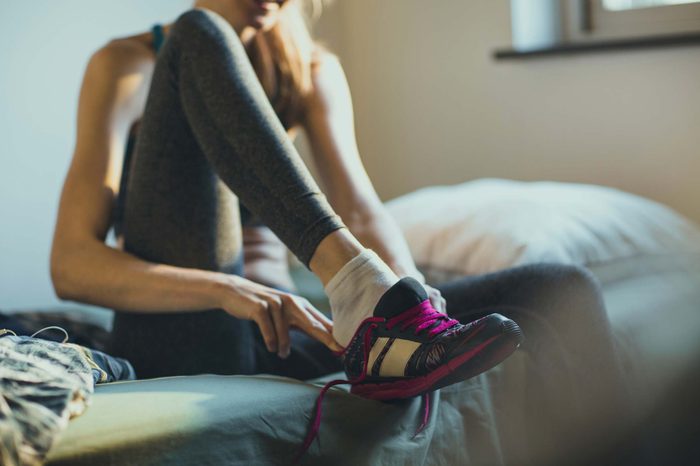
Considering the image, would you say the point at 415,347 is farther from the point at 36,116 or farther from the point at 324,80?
the point at 36,116

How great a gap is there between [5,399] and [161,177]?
17.0 inches

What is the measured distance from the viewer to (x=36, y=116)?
2.00m

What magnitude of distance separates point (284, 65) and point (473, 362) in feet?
2.09

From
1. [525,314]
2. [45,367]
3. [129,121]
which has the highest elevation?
[129,121]

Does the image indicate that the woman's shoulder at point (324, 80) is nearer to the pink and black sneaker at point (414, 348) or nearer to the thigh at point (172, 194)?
the thigh at point (172, 194)

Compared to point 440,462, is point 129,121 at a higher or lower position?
higher

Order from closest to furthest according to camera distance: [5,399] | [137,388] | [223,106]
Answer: [5,399] → [137,388] → [223,106]

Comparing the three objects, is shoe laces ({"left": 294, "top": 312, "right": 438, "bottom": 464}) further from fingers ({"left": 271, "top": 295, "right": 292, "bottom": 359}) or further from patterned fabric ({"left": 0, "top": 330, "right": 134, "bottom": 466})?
patterned fabric ({"left": 0, "top": 330, "right": 134, "bottom": 466})

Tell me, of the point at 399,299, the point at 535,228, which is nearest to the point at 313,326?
the point at 399,299

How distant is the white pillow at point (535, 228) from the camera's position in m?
1.52

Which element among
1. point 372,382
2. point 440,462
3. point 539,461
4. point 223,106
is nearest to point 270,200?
point 223,106

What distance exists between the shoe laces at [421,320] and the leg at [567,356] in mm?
221

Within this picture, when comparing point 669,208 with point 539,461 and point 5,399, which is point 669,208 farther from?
point 5,399

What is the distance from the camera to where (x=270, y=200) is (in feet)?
3.36
